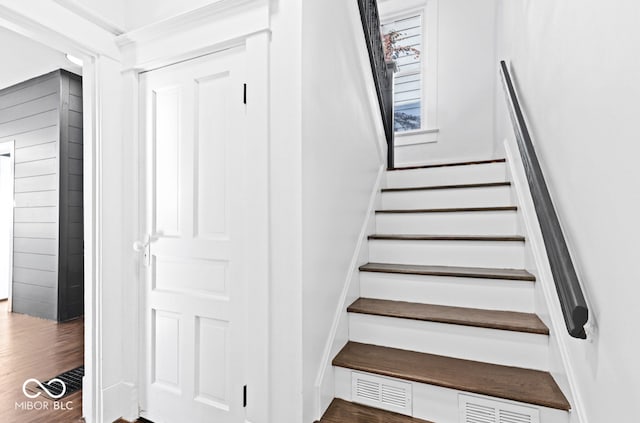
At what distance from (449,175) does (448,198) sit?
0.35 meters

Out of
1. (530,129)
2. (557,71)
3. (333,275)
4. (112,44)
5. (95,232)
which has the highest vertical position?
(112,44)

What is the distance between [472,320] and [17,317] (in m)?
4.84

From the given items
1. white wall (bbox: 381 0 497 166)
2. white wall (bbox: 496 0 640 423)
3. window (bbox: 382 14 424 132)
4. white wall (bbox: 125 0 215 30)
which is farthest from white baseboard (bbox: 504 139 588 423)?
white wall (bbox: 125 0 215 30)

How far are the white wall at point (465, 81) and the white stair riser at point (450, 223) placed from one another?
1745mm

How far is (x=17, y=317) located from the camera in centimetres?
392

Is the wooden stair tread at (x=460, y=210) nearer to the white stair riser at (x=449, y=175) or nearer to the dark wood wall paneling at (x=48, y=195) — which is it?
the white stair riser at (x=449, y=175)

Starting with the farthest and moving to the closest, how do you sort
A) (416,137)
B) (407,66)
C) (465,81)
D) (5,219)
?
(5,219), (407,66), (416,137), (465,81)

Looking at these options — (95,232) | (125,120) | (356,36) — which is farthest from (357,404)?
(356,36)

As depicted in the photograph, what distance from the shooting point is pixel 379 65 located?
2.90m

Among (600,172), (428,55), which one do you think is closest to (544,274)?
(600,172)

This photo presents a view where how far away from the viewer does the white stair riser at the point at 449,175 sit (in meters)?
2.69

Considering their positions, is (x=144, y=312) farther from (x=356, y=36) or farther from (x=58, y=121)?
(x=58, y=121)

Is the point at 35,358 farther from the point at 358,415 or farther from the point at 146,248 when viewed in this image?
the point at 358,415

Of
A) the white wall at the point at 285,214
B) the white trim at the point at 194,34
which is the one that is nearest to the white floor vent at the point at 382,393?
the white wall at the point at 285,214
